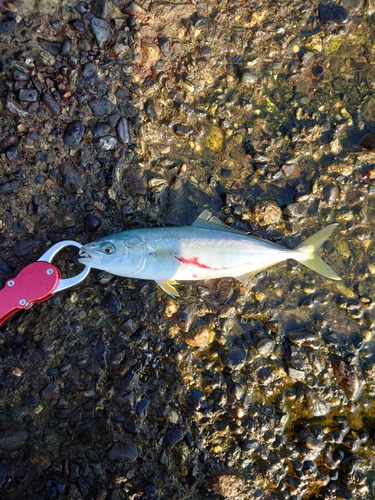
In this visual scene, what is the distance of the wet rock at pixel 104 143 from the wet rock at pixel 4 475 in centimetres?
289

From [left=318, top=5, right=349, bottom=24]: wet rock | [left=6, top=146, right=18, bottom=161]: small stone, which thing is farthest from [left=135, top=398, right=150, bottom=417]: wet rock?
[left=318, top=5, right=349, bottom=24]: wet rock

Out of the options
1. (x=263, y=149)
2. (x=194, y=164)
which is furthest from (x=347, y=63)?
(x=194, y=164)

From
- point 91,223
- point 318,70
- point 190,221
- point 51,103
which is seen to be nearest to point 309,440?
point 190,221

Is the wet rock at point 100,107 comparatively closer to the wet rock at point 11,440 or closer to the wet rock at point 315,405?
the wet rock at point 11,440

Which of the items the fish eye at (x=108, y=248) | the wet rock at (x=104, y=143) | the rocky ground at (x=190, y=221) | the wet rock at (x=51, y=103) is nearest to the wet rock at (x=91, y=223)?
the rocky ground at (x=190, y=221)

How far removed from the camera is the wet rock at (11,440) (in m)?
3.31

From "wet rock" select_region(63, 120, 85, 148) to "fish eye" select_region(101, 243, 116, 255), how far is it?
107 cm

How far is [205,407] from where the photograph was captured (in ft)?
11.7

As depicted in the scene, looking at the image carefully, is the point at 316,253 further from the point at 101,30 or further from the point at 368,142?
the point at 101,30

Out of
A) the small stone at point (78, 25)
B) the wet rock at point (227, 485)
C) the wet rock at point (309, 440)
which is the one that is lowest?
the wet rock at point (309, 440)

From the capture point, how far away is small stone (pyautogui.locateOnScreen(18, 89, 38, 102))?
366 centimetres

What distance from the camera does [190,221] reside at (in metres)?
3.99

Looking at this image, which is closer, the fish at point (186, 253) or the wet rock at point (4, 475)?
Answer: the wet rock at point (4, 475)

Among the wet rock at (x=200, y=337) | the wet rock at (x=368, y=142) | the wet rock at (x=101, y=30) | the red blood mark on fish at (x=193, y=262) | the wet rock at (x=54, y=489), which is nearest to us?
the wet rock at (x=54, y=489)
